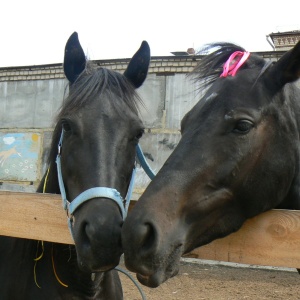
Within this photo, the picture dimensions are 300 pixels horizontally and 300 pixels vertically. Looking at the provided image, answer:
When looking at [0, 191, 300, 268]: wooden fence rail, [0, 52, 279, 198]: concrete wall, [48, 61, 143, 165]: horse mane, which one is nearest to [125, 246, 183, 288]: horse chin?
[0, 191, 300, 268]: wooden fence rail

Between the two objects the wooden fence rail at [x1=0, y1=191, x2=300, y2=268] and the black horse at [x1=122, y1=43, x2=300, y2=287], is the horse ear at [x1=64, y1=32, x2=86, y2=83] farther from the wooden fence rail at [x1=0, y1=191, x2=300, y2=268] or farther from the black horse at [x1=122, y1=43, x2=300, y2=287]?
the black horse at [x1=122, y1=43, x2=300, y2=287]

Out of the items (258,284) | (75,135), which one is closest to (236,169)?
(75,135)

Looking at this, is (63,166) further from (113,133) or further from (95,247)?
(95,247)

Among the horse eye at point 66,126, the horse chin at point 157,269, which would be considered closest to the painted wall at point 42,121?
the horse eye at point 66,126

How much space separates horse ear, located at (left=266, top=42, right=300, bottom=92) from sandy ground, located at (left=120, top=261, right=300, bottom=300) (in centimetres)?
556

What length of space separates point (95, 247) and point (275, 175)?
971 millimetres

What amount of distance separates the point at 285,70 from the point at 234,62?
0.31 metres

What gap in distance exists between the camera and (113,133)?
8.87 feet

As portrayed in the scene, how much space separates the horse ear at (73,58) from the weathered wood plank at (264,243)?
1.66 m

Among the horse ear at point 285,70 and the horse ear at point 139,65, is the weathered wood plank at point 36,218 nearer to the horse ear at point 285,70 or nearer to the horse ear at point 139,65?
the horse ear at point 139,65

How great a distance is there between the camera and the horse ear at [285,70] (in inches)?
86.4

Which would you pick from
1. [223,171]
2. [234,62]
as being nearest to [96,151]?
[223,171]

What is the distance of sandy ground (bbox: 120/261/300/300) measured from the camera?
727 cm

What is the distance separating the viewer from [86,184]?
97.7 inches
